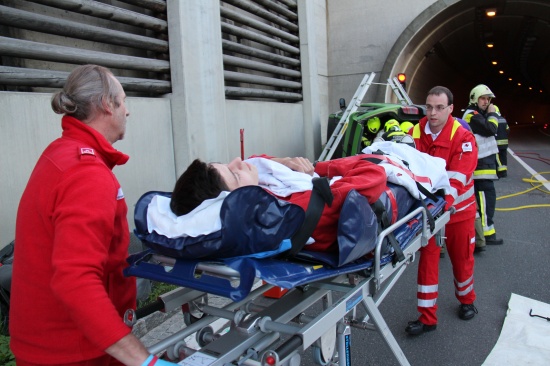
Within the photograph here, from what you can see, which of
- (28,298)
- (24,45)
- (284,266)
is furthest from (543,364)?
(24,45)

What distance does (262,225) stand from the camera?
182 cm

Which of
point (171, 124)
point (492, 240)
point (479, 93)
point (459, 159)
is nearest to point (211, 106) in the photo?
point (171, 124)

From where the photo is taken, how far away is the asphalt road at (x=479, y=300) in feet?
11.2

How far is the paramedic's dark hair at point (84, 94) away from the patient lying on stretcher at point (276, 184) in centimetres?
51

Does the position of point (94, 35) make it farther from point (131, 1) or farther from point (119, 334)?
point (119, 334)

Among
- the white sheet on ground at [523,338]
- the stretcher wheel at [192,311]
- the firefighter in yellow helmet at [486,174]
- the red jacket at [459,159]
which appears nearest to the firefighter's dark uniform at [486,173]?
the firefighter in yellow helmet at [486,174]

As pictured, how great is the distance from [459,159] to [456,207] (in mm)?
398

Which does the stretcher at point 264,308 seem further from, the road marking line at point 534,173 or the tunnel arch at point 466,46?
the tunnel arch at point 466,46

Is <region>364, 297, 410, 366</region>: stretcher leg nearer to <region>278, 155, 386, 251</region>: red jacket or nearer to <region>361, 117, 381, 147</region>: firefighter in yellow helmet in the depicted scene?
<region>278, 155, 386, 251</region>: red jacket

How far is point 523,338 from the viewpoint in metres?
3.52

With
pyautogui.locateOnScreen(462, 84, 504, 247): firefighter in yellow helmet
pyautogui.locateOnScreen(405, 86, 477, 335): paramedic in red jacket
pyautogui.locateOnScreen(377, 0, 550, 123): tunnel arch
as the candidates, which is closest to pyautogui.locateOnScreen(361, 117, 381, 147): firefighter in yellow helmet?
pyautogui.locateOnScreen(462, 84, 504, 247): firefighter in yellow helmet

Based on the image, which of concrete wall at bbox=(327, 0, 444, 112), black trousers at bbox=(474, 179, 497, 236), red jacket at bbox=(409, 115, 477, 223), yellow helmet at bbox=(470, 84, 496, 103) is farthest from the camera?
concrete wall at bbox=(327, 0, 444, 112)

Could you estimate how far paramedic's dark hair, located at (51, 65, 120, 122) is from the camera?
173cm

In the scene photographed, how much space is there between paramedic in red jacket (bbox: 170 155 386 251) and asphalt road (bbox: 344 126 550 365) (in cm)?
147
